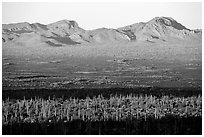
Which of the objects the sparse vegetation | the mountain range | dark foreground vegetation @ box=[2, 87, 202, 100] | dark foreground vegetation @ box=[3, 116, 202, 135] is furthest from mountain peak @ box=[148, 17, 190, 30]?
dark foreground vegetation @ box=[3, 116, 202, 135]

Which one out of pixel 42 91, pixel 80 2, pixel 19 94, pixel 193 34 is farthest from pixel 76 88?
pixel 193 34

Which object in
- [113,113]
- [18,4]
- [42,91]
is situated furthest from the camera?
[42,91]

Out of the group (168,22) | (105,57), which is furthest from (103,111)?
(168,22)

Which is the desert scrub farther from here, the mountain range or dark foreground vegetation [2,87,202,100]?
the mountain range

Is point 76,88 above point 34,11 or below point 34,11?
below

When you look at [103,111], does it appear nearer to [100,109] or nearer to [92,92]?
[100,109]

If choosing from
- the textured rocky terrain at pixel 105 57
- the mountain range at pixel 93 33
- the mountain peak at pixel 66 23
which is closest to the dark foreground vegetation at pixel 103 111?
the textured rocky terrain at pixel 105 57

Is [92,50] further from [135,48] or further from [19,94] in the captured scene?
[19,94]
